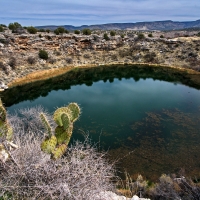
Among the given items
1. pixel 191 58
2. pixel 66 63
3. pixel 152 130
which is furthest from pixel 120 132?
pixel 191 58

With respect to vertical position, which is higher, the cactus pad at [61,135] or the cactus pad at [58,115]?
the cactus pad at [58,115]

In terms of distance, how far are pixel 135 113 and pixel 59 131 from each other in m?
12.0

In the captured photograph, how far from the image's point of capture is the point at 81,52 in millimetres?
40312

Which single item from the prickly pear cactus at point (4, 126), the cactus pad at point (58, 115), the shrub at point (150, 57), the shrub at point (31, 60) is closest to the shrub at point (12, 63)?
the shrub at point (31, 60)

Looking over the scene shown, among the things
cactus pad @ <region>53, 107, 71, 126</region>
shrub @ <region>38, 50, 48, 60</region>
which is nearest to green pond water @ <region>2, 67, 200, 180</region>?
cactus pad @ <region>53, 107, 71, 126</region>

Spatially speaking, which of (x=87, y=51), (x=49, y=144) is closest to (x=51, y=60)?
(x=87, y=51)

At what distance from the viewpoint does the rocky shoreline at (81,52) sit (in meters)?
30.6

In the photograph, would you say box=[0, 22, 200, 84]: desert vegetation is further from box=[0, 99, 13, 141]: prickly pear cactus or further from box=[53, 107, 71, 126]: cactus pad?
box=[53, 107, 71, 126]: cactus pad

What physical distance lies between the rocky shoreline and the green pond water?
3867 mm

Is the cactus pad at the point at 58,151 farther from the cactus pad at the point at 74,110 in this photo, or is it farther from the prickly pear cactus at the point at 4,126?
the prickly pear cactus at the point at 4,126

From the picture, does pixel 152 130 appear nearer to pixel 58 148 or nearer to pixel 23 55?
pixel 58 148

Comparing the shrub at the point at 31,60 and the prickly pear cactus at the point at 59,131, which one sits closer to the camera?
the prickly pear cactus at the point at 59,131

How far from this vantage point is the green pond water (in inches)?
452

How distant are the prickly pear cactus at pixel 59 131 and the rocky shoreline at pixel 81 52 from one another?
2242 centimetres
